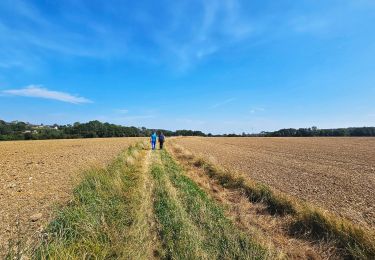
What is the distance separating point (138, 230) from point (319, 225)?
4706 millimetres

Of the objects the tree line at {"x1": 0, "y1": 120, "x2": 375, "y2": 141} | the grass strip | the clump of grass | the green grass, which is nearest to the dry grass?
the grass strip

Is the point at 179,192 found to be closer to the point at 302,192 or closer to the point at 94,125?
the point at 302,192

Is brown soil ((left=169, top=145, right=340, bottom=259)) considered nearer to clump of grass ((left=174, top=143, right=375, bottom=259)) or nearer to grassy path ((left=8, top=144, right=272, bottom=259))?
clump of grass ((left=174, top=143, right=375, bottom=259))

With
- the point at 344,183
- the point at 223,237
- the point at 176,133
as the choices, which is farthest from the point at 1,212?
the point at 176,133

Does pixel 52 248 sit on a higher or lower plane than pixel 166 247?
higher

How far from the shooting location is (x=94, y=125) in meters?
125

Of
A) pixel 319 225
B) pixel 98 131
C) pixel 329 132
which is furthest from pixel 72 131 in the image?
pixel 329 132

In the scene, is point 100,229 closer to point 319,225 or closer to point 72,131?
point 319,225

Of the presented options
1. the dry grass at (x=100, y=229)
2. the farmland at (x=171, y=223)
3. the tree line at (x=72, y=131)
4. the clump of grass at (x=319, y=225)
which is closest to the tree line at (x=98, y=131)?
the tree line at (x=72, y=131)

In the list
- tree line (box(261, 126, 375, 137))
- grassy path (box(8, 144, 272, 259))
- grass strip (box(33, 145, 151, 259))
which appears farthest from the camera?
tree line (box(261, 126, 375, 137))

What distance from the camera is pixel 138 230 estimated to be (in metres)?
5.60

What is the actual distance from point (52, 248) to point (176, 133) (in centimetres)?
15809

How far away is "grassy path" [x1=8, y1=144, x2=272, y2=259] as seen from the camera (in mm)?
4395

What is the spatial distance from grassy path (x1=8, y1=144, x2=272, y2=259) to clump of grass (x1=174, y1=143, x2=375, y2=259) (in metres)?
1.85
